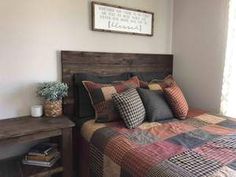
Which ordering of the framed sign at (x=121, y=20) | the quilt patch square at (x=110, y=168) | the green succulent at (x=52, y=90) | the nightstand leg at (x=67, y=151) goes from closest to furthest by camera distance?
the quilt patch square at (x=110, y=168) < the nightstand leg at (x=67, y=151) < the green succulent at (x=52, y=90) < the framed sign at (x=121, y=20)

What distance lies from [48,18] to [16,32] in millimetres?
328

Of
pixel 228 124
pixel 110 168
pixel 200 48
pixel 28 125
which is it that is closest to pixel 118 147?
pixel 110 168

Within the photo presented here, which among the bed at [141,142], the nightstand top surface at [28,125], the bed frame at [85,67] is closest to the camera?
the bed at [141,142]

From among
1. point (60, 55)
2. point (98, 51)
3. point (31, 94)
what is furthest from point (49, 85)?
point (98, 51)

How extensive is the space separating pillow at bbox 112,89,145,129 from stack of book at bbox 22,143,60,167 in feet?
2.33

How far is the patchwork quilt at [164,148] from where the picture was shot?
122 cm

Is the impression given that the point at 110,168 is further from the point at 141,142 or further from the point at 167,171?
the point at 167,171

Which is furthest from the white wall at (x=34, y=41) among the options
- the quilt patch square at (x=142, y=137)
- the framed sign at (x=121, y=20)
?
the quilt patch square at (x=142, y=137)

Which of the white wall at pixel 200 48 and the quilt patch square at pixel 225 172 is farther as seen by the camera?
the white wall at pixel 200 48

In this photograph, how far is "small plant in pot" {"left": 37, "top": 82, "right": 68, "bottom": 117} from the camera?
6.28 feet

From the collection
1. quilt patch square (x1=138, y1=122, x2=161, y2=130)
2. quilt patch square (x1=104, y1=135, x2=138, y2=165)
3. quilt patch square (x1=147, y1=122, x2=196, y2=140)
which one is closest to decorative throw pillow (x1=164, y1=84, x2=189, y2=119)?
quilt patch square (x1=147, y1=122, x2=196, y2=140)

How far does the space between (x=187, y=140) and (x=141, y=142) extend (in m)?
0.36

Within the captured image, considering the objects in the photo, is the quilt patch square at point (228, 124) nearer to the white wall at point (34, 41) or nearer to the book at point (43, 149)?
the white wall at point (34, 41)

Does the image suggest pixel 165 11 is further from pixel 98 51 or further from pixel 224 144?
pixel 224 144
